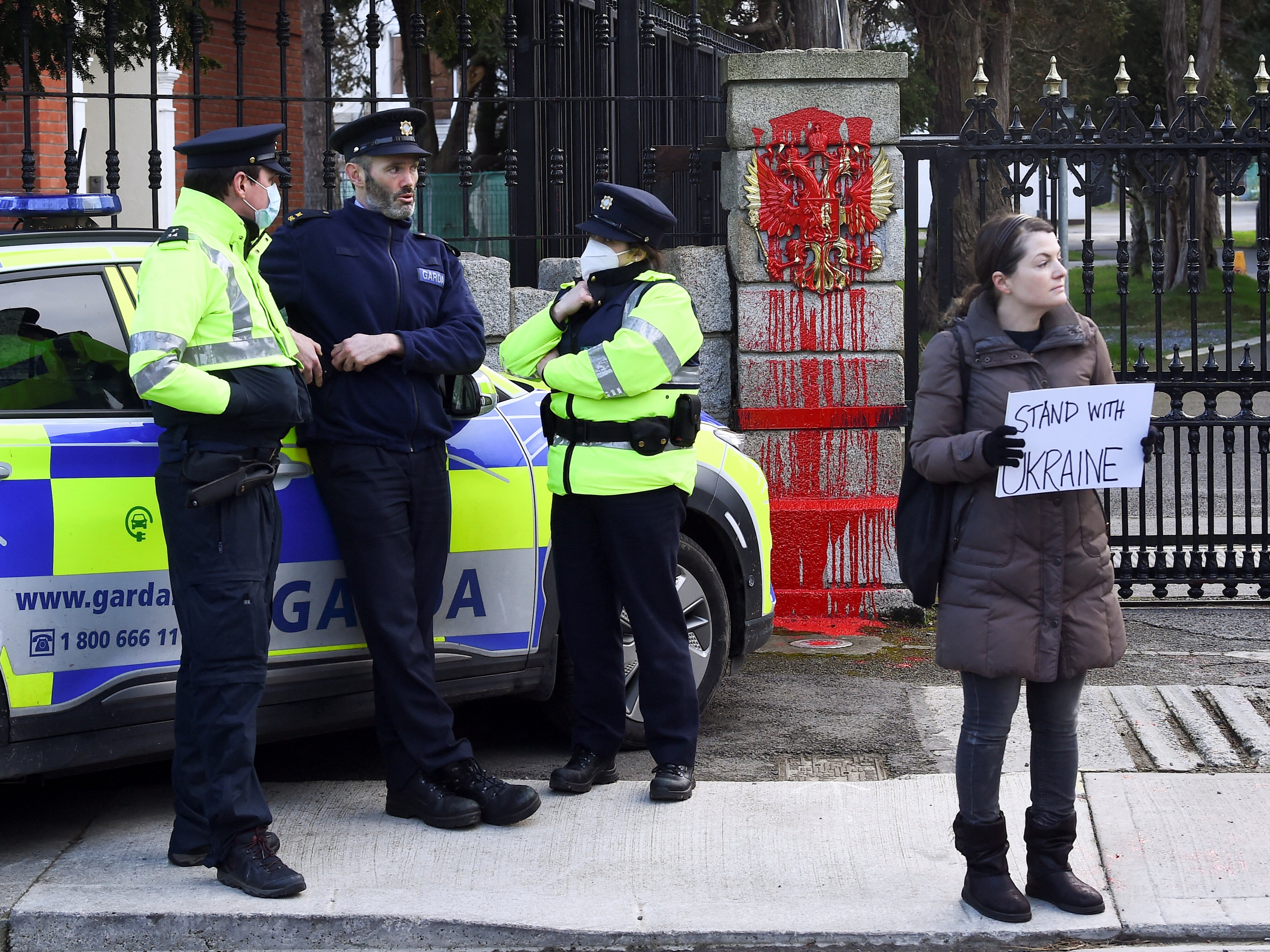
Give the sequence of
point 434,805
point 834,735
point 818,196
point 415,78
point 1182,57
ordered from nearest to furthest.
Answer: point 434,805, point 834,735, point 415,78, point 818,196, point 1182,57

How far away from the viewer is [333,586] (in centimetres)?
457

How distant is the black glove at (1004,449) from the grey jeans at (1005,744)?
0.54m

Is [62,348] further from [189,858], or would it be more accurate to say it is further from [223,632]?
[189,858]

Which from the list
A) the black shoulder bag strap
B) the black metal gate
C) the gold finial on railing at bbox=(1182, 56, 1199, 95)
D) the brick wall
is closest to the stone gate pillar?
the black metal gate

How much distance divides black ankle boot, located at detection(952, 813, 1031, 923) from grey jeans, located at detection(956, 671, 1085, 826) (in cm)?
3

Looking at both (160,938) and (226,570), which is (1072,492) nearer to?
(226,570)

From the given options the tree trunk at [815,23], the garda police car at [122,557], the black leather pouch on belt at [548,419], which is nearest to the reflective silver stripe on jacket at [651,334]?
the black leather pouch on belt at [548,419]

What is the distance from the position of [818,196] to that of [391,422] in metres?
3.47

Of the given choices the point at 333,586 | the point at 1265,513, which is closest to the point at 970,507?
the point at 333,586

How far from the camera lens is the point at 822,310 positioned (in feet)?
24.2

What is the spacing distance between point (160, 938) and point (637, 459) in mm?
1867

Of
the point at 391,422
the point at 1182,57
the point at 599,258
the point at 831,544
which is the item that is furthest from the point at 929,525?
the point at 1182,57

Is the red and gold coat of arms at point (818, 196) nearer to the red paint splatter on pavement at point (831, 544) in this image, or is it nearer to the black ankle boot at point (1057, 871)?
the red paint splatter on pavement at point (831, 544)

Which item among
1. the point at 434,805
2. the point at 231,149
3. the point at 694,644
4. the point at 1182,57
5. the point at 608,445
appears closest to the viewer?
the point at 231,149
